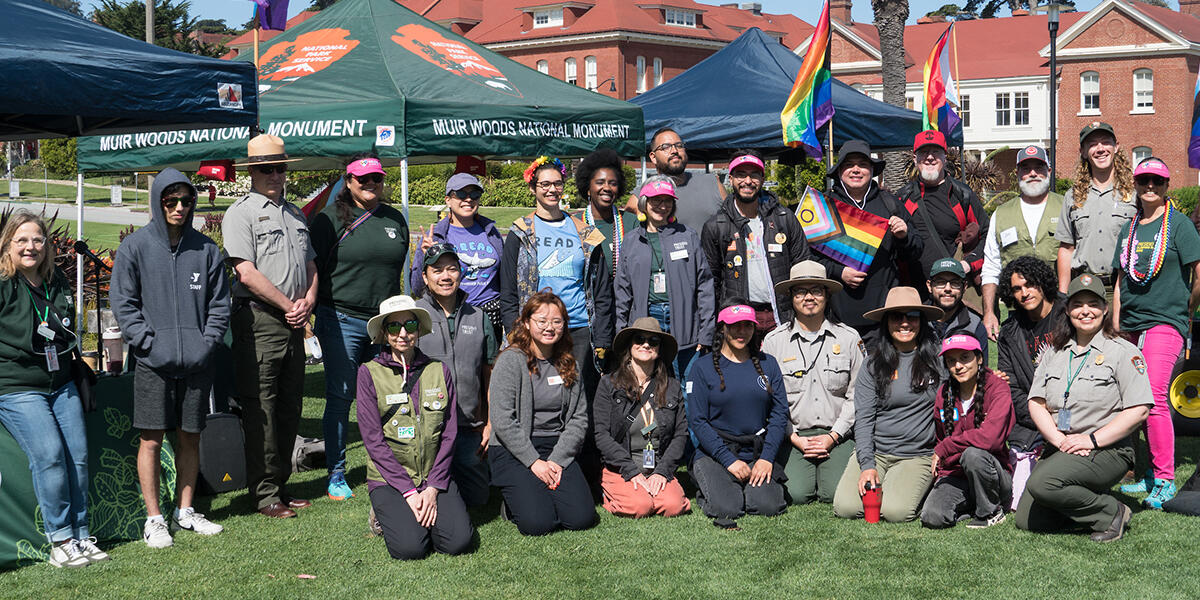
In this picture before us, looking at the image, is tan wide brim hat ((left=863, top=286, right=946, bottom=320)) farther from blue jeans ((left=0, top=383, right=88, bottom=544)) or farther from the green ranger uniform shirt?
blue jeans ((left=0, top=383, right=88, bottom=544))

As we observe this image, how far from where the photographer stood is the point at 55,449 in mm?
5438

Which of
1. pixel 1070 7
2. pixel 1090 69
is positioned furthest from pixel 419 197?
pixel 1070 7

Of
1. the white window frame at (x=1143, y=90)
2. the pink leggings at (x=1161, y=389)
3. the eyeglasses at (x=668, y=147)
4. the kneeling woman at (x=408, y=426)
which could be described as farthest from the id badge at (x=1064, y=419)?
the white window frame at (x=1143, y=90)

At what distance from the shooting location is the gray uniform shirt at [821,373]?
670 cm

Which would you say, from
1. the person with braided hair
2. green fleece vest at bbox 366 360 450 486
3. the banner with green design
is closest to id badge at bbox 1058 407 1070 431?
the person with braided hair

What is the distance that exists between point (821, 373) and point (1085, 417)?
1499 mm

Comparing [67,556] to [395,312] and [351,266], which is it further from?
[351,266]

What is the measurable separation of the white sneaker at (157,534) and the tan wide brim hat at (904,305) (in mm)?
4019

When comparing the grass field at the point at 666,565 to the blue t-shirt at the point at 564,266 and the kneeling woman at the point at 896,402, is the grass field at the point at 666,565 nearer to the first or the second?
the kneeling woman at the point at 896,402

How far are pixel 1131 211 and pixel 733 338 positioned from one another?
2530mm

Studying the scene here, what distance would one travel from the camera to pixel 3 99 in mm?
5391

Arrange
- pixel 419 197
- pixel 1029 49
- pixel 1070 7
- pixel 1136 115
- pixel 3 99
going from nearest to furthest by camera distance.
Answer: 1. pixel 3 99
2. pixel 419 197
3. pixel 1136 115
4. pixel 1029 49
5. pixel 1070 7

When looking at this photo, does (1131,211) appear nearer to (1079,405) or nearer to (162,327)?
(1079,405)

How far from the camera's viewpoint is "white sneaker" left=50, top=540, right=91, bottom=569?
5.45 metres
